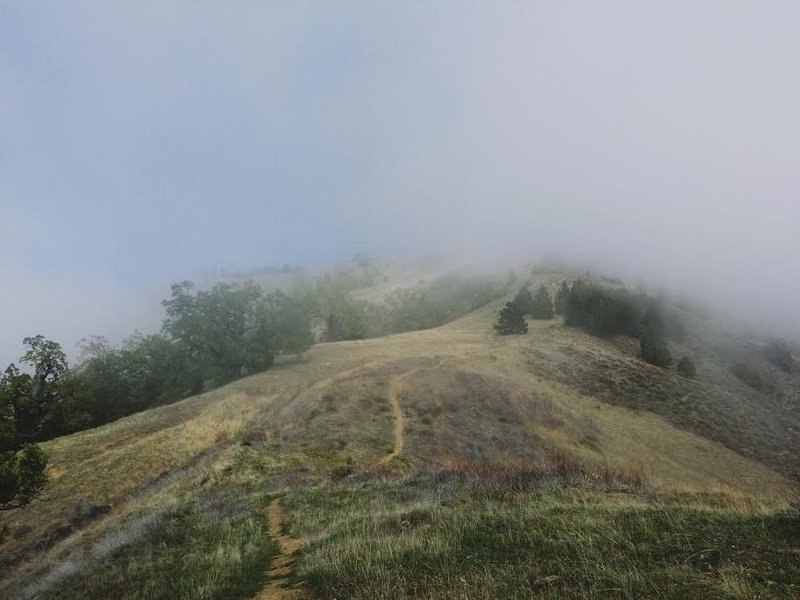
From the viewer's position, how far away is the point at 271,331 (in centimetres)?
5928

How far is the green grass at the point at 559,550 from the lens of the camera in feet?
20.7

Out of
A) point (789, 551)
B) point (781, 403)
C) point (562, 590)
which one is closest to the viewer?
point (562, 590)

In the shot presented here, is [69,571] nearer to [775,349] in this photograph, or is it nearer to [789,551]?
[789,551]

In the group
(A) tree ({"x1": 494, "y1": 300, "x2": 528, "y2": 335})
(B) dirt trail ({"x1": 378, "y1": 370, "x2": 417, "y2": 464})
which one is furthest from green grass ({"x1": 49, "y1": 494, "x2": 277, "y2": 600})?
(A) tree ({"x1": 494, "y1": 300, "x2": 528, "y2": 335})

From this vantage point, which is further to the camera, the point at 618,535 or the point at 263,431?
the point at 263,431

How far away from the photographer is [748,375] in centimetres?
6206

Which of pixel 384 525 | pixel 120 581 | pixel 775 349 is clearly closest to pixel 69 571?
pixel 120 581

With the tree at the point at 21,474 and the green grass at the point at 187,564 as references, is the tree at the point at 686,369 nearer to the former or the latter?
the green grass at the point at 187,564

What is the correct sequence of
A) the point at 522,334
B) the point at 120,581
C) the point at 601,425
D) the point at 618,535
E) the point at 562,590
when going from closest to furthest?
the point at 562,590
the point at 618,535
the point at 120,581
the point at 601,425
the point at 522,334

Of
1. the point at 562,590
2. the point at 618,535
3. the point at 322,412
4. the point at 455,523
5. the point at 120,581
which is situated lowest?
the point at 322,412

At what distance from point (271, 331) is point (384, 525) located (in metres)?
49.8

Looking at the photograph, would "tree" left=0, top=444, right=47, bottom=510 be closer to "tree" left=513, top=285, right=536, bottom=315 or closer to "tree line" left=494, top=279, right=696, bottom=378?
"tree line" left=494, top=279, right=696, bottom=378

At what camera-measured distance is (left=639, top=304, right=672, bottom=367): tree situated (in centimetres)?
5872

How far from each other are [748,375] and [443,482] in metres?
61.9
